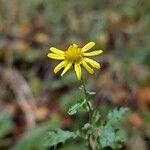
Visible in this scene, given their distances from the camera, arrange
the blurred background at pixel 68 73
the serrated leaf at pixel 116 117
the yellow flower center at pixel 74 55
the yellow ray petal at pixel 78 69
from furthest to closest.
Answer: the blurred background at pixel 68 73 < the serrated leaf at pixel 116 117 < the yellow flower center at pixel 74 55 < the yellow ray petal at pixel 78 69

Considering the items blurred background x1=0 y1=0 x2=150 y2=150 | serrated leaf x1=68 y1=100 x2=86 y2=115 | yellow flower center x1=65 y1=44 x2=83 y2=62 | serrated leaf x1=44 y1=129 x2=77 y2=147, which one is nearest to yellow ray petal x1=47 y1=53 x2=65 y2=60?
yellow flower center x1=65 y1=44 x2=83 y2=62

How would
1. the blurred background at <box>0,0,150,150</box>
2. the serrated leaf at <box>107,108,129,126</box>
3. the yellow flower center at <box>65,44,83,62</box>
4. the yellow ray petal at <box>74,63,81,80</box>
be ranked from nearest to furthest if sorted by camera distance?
1. the yellow ray petal at <box>74,63,81,80</box>
2. the yellow flower center at <box>65,44,83,62</box>
3. the serrated leaf at <box>107,108,129,126</box>
4. the blurred background at <box>0,0,150,150</box>

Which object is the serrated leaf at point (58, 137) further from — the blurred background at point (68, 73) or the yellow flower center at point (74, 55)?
the blurred background at point (68, 73)

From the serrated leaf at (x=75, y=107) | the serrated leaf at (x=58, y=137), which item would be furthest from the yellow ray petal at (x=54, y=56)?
the serrated leaf at (x=58, y=137)

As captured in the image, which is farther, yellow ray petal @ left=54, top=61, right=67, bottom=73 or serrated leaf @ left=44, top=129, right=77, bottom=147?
serrated leaf @ left=44, top=129, right=77, bottom=147

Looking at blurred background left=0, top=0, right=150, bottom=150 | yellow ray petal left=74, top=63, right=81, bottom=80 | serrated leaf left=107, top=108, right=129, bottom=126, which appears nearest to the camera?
yellow ray petal left=74, top=63, right=81, bottom=80

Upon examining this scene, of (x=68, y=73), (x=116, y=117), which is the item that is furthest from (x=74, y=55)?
(x=68, y=73)

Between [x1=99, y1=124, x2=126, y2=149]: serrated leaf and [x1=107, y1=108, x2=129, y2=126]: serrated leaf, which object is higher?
[x1=107, y1=108, x2=129, y2=126]: serrated leaf

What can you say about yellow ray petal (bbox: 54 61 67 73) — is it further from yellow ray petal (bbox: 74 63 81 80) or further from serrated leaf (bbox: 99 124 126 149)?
serrated leaf (bbox: 99 124 126 149)

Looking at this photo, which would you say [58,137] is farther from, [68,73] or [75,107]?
[68,73]

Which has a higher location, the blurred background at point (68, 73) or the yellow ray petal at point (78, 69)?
the blurred background at point (68, 73)
